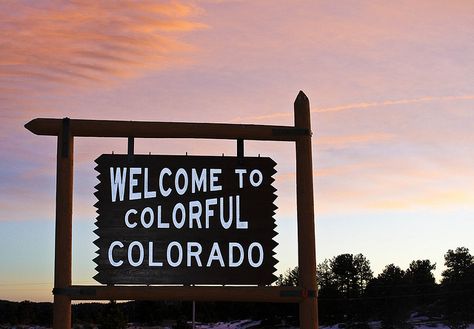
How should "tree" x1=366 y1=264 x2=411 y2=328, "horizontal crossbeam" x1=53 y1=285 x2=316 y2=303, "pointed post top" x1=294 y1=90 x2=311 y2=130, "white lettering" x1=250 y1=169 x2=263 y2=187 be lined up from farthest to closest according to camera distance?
"tree" x1=366 y1=264 x2=411 y2=328
"pointed post top" x1=294 y1=90 x2=311 y2=130
"white lettering" x1=250 y1=169 x2=263 y2=187
"horizontal crossbeam" x1=53 y1=285 x2=316 y2=303

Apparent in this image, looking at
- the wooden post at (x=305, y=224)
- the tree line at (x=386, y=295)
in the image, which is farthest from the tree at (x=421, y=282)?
the wooden post at (x=305, y=224)

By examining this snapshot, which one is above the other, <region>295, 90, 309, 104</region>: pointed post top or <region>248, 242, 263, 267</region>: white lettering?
<region>295, 90, 309, 104</region>: pointed post top

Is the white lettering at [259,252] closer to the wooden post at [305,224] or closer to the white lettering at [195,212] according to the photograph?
the wooden post at [305,224]

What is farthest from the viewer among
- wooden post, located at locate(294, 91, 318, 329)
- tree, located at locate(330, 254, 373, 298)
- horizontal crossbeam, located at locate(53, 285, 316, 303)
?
tree, located at locate(330, 254, 373, 298)

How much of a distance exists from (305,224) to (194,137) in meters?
2.46

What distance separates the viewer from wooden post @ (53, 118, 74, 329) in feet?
41.1

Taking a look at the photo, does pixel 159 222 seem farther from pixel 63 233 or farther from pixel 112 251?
pixel 63 233

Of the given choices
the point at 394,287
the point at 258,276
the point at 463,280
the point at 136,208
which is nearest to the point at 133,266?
the point at 136,208

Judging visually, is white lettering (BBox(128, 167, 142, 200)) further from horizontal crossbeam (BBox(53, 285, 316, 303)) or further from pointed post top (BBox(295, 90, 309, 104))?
pointed post top (BBox(295, 90, 309, 104))

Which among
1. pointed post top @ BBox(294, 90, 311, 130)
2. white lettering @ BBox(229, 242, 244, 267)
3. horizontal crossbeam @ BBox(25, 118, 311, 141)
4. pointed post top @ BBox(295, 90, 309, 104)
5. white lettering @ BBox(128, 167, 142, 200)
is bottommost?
white lettering @ BBox(229, 242, 244, 267)

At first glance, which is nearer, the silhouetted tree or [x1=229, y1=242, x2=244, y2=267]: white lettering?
[x1=229, y1=242, x2=244, y2=267]: white lettering

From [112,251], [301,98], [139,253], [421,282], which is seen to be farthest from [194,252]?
[421,282]

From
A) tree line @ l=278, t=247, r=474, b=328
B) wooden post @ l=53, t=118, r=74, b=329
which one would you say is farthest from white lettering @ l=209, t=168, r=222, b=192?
tree line @ l=278, t=247, r=474, b=328

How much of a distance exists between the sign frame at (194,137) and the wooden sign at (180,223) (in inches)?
8.8
